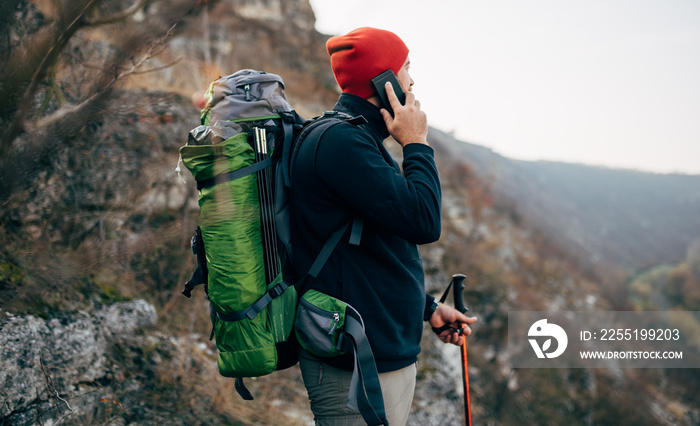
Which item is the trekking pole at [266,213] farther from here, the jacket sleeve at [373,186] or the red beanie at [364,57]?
the red beanie at [364,57]

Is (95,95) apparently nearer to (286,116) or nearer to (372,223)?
(286,116)

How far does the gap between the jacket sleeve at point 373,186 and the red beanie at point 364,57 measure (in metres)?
0.36

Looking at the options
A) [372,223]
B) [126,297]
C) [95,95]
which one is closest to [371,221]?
[372,223]

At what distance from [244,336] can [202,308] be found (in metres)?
3.63

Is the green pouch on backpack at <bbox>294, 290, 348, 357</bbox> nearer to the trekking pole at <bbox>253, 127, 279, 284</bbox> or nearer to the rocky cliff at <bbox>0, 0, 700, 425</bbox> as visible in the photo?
the trekking pole at <bbox>253, 127, 279, 284</bbox>

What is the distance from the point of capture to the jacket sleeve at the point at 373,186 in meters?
1.25

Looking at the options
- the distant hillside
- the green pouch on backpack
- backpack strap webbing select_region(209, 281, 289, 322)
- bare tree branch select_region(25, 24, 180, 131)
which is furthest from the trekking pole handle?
the distant hillside

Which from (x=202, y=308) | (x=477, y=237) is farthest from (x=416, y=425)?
(x=477, y=237)

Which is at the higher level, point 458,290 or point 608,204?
point 458,290

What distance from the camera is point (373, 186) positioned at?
1.25 metres

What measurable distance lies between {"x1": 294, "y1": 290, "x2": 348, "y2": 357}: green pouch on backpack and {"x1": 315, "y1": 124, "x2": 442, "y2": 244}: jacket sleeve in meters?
0.33

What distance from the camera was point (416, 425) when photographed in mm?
5281

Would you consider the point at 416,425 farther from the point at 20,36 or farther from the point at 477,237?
the point at 477,237

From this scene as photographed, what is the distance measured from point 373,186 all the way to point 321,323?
1.63 ft
